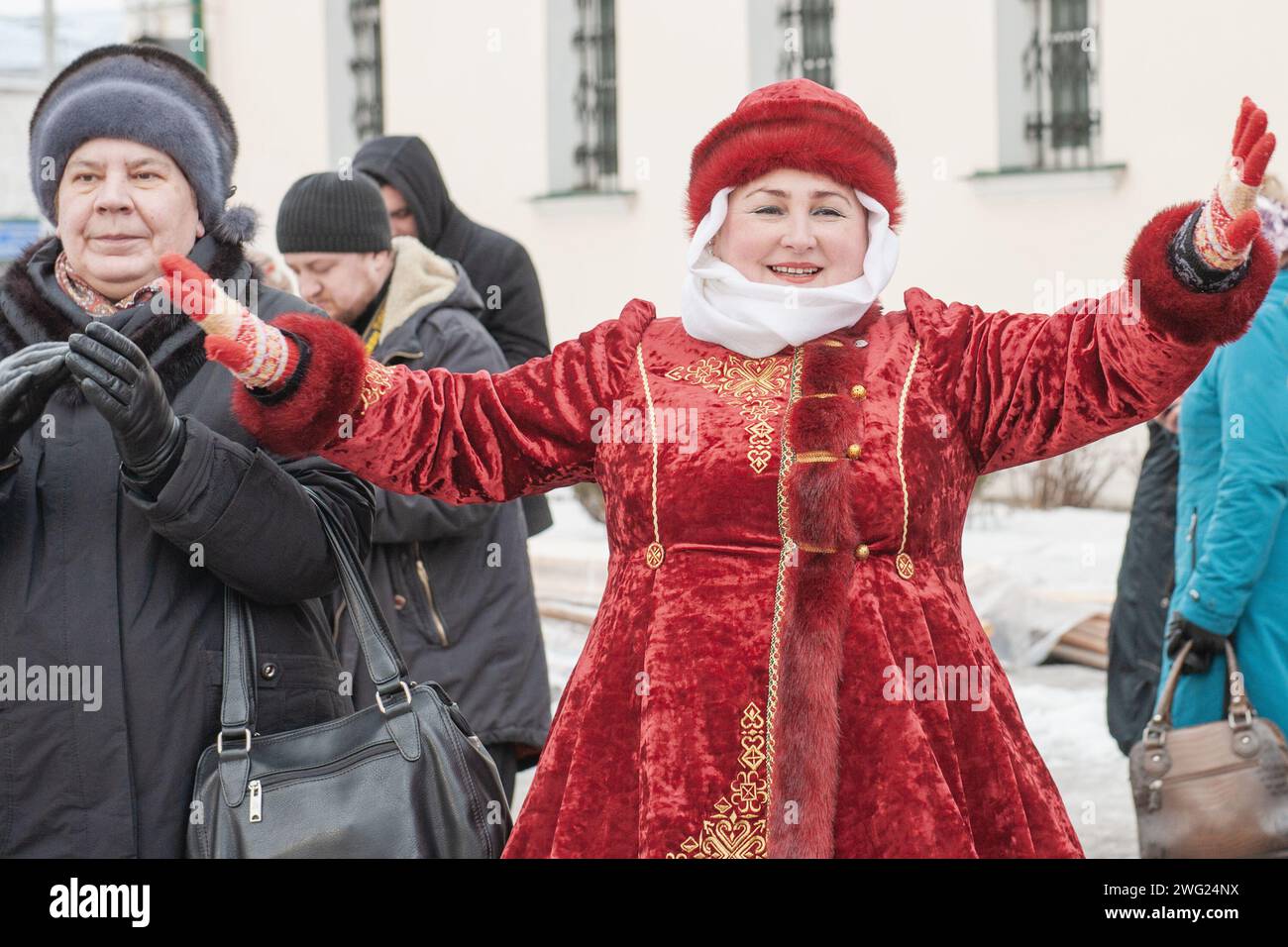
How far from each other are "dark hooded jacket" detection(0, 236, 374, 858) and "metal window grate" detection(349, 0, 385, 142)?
11.2m

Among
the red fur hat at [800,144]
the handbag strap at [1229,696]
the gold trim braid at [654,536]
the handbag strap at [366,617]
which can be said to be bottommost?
the handbag strap at [1229,696]

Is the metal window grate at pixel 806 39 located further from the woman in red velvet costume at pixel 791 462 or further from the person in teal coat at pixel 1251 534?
the woman in red velvet costume at pixel 791 462

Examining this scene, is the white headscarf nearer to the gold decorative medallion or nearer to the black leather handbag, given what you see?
the gold decorative medallion

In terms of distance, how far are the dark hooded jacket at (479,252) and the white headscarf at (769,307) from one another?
2.00m

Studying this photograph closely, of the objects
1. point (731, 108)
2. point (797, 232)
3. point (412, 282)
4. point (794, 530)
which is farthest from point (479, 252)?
point (731, 108)

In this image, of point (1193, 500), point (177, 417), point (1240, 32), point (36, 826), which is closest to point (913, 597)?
point (177, 417)

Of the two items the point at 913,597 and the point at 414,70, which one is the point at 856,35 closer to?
the point at 414,70

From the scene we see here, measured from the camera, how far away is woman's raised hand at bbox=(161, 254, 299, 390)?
2.43 m

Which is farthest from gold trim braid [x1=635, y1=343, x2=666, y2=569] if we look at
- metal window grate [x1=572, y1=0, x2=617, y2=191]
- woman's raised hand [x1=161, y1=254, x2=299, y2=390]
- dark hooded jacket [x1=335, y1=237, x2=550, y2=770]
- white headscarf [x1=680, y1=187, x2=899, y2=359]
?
metal window grate [x1=572, y1=0, x2=617, y2=191]

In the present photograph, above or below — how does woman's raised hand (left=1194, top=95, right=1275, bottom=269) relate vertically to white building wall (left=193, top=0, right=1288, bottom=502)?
below

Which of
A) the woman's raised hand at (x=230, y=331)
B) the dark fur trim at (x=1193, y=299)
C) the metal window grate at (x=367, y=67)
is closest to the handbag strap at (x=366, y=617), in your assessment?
the woman's raised hand at (x=230, y=331)

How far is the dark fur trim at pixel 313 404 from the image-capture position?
250 cm

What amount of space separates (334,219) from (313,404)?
5.43 feet

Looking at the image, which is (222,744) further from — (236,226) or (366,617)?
(236,226)
